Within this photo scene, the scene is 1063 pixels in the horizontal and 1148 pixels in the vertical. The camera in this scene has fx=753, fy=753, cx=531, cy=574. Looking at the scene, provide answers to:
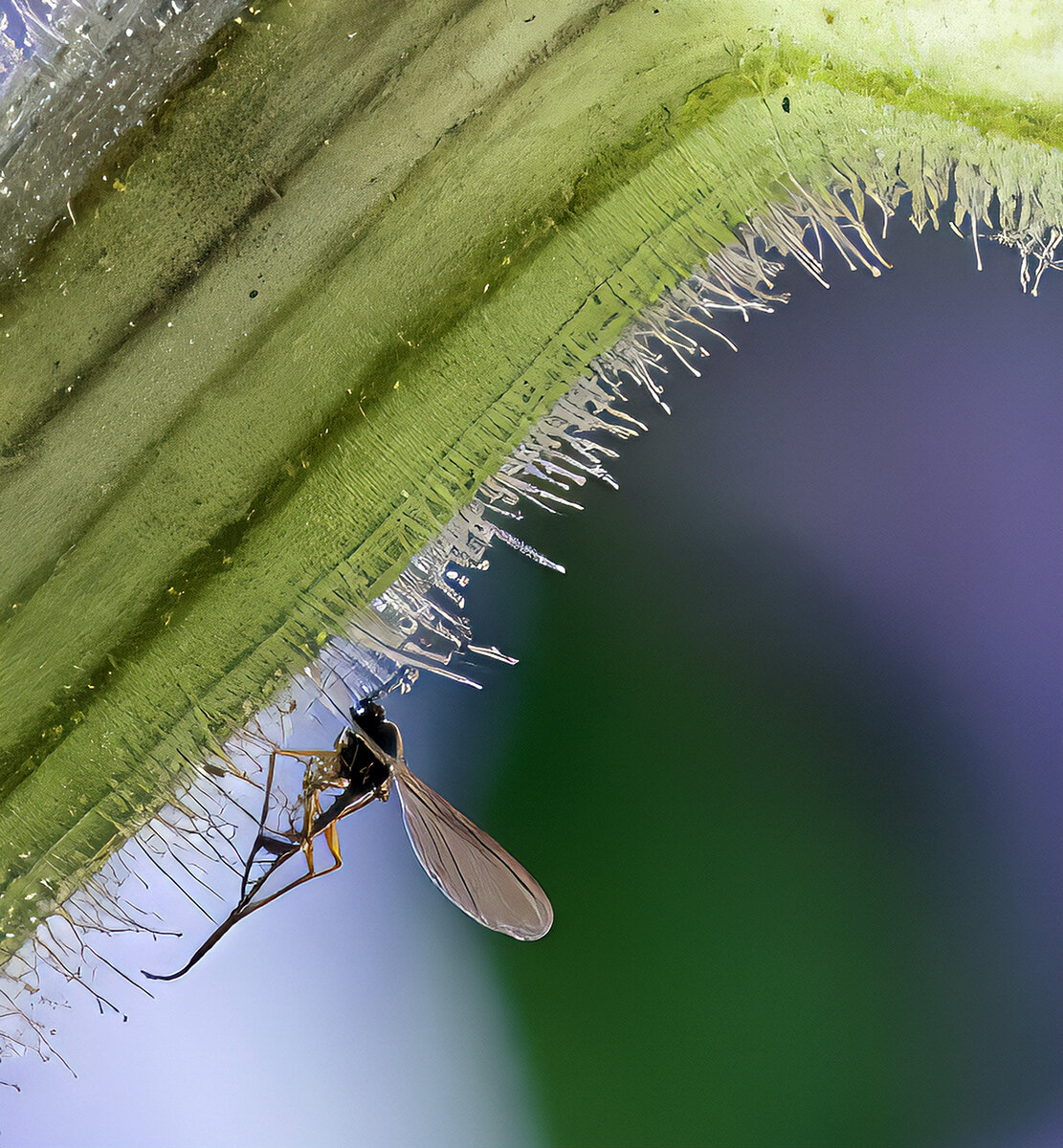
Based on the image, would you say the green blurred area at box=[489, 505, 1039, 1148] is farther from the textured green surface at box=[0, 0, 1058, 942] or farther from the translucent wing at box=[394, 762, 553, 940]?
the textured green surface at box=[0, 0, 1058, 942]

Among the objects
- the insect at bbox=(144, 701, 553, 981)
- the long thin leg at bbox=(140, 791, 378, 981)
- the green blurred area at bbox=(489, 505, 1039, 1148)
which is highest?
the green blurred area at bbox=(489, 505, 1039, 1148)

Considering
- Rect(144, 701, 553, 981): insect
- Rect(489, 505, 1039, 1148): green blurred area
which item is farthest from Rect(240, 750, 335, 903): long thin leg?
Rect(489, 505, 1039, 1148): green blurred area

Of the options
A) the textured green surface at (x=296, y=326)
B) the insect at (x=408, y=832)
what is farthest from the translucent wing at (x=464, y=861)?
the textured green surface at (x=296, y=326)

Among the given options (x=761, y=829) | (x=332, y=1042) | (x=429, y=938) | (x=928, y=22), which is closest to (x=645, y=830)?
(x=761, y=829)

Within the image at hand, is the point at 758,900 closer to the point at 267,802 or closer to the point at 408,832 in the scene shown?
the point at 408,832

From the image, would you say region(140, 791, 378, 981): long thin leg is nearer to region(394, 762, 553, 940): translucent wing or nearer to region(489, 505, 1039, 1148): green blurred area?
region(394, 762, 553, 940): translucent wing

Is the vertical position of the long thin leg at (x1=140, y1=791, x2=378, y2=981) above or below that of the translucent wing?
below
